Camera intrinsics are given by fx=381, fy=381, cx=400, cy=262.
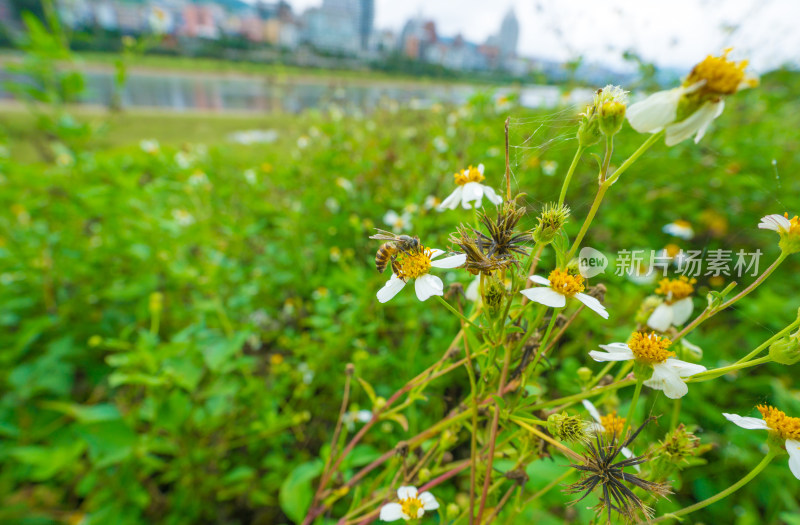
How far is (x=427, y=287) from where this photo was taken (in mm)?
396

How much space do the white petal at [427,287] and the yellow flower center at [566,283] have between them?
113 mm

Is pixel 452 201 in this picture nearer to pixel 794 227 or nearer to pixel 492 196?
pixel 492 196

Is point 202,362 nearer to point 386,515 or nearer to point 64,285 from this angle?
point 386,515

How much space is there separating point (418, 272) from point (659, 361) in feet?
0.83

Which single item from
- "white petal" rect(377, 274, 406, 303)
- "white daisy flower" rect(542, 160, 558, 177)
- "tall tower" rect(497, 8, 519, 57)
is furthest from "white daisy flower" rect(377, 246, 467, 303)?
"tall tower" rect(497, 8, 519, 57)

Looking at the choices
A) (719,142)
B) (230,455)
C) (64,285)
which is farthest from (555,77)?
(64,285)

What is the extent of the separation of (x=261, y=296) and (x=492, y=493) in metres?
1.22

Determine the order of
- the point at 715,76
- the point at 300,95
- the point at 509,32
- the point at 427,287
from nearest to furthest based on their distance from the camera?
the point at 715,76 < the point at 427,287 < the point at 509,32 < the point at 300,95

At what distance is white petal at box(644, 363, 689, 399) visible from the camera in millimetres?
349

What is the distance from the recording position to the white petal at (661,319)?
1.57 ft

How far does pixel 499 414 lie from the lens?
41cm

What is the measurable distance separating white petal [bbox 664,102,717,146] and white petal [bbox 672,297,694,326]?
30 centimetres

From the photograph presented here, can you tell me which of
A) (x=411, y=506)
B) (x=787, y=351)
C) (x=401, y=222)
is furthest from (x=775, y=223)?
(x=401, y=222)

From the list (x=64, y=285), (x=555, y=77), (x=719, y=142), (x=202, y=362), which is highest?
(x=555, y=77)
